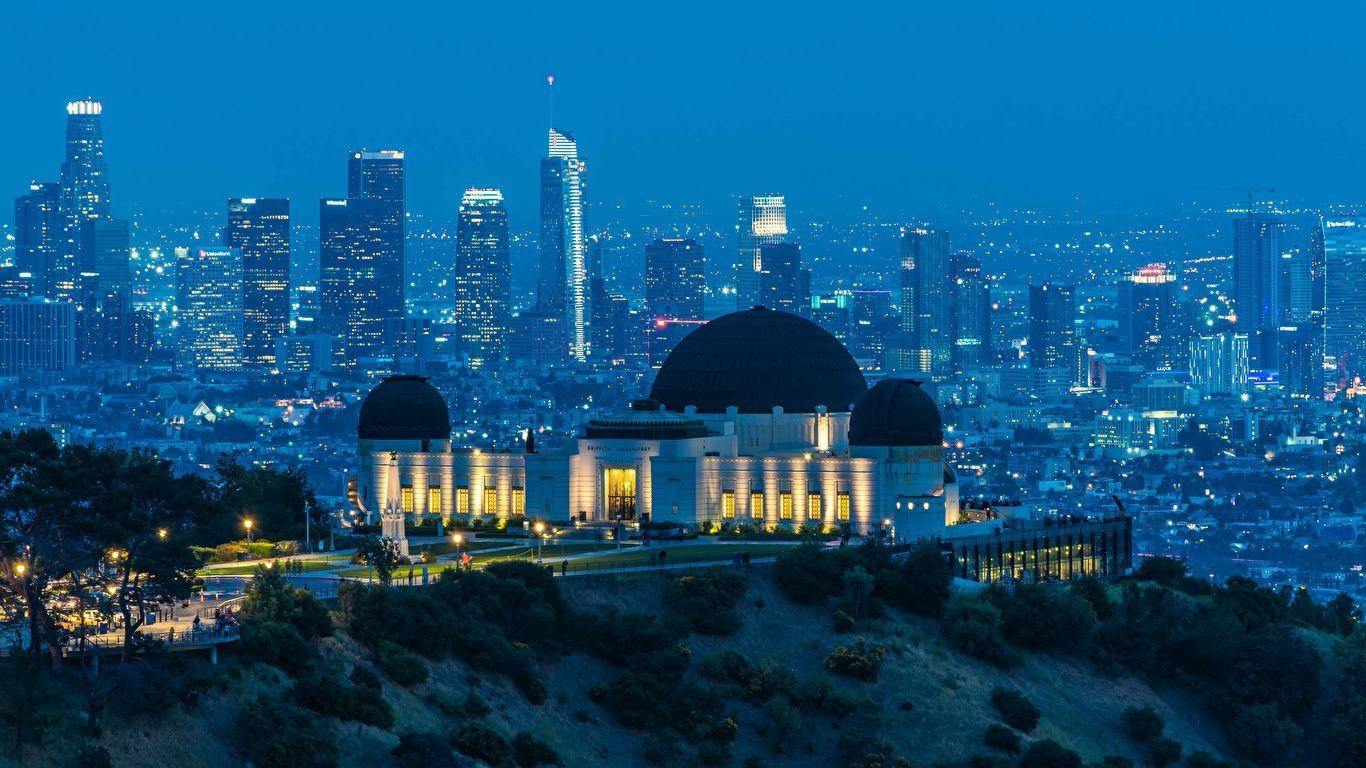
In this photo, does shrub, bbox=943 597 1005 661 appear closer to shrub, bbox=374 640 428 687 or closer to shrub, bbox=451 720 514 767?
shrub, bbox=374 640 428 687

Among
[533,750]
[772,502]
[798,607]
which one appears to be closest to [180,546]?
[533,750]

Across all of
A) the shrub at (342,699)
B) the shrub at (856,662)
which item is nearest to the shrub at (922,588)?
the shrub at (856,662)

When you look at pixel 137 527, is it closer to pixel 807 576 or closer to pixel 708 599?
pixel 708 599

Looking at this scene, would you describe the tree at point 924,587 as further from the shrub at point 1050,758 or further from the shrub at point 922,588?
the shrub at point 1050,758

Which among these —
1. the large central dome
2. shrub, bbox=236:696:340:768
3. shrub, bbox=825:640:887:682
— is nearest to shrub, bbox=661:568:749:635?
shrub, bbox=825:640:887:682

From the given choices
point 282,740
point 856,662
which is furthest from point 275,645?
point 856,662
